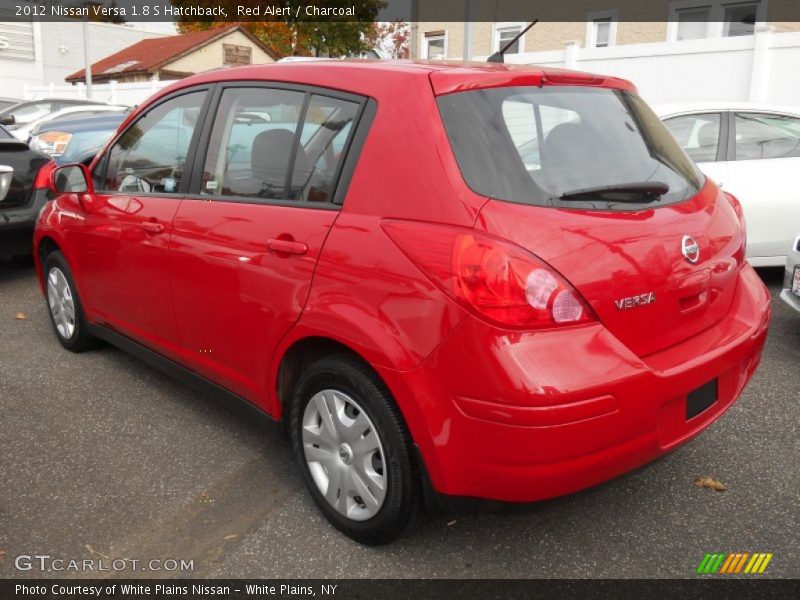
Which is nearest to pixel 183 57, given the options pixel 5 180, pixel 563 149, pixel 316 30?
pixel 316 30

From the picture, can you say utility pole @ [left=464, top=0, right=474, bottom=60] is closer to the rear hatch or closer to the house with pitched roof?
the rear hatch

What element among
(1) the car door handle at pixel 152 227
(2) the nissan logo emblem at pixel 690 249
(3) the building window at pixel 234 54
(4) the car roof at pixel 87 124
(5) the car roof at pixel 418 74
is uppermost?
(3) the building window at pixel 234 54

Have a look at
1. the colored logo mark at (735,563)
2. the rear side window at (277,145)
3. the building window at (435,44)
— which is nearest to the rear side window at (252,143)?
the rear side window at (277,145)

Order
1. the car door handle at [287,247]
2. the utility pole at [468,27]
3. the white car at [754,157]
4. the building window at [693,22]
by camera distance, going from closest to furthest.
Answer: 1. the car door handle at [287,247]
2. the white car at [754,157]
3. the utility pole at [468,27]
4. the building window at [693,22]

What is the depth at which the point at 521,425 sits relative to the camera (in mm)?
2170

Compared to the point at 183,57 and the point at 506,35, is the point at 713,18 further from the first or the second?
the point at 183,57

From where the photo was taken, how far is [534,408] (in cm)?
216

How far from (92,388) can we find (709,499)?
3.25 meters

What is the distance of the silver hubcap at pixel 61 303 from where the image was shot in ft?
15.3

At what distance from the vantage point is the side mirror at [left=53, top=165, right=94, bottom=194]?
13.5ft

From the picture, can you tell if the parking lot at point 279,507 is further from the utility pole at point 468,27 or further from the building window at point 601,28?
the building window at point 601,28

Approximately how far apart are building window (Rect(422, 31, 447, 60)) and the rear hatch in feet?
63.4

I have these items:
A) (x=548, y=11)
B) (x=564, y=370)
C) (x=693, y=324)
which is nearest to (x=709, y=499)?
(x=693, y=324)
